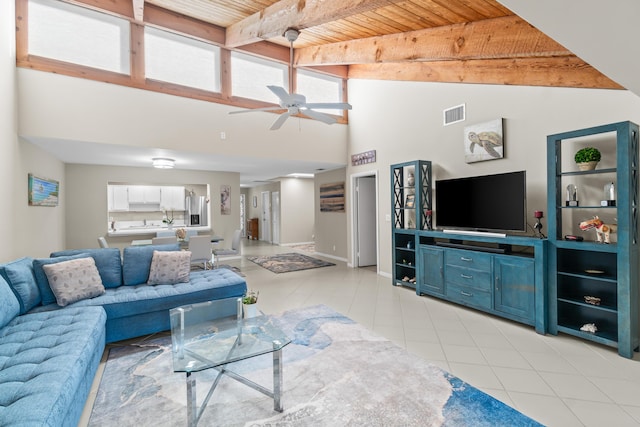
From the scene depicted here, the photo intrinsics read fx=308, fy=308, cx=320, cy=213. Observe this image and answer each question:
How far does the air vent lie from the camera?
15.1ft

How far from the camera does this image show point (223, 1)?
4715 mm

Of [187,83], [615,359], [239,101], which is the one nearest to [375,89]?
[239,101]

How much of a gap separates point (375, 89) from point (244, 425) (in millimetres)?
6010

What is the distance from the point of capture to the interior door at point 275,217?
36.2 feet

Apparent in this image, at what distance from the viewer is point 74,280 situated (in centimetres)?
304

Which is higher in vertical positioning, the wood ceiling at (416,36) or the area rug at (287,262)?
the wood ceiling at (416,36)

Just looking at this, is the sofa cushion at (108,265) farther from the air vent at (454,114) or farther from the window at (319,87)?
the air vent at (454,114)

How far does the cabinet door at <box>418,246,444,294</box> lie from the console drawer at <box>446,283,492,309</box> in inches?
6.6

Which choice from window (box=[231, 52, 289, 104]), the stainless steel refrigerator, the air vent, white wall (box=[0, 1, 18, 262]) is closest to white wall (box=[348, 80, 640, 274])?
the air vent

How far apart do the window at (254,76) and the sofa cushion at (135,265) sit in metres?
3.45

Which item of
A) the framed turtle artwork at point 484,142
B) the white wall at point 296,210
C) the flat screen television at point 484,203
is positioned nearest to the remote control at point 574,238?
the flat screen television at point 484,203

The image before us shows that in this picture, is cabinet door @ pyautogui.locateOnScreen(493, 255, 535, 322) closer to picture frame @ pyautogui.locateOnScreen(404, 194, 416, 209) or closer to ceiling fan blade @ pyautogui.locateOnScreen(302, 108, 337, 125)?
picture frame @ pyautogui.locateOnScreen(404, 194, 416, 209)

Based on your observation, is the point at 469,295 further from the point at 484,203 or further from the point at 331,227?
the point at 331,227

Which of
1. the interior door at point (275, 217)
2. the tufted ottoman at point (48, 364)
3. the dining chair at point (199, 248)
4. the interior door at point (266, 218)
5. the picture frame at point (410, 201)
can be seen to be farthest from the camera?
the interior door at point (266, 218)
